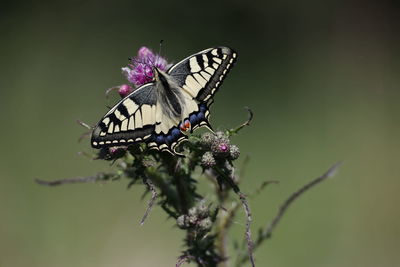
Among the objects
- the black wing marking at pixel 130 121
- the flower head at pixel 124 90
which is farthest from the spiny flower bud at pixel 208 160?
the flower head at pixel 124 90

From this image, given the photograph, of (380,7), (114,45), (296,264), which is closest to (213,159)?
(296,264)

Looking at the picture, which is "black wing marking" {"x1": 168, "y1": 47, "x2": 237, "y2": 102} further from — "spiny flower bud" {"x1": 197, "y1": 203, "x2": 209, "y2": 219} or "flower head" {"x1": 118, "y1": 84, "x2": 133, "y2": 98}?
"spiny flower bud" {"x1": 197, "y1": 203, "x2": 209, "y2": 219}

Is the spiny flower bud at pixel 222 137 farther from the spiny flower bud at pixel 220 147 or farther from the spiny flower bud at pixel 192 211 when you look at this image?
the spiny flower bud at pixel 192 211

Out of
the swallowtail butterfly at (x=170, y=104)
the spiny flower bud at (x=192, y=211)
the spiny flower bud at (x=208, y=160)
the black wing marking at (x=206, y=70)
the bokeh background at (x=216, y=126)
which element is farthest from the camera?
the bokeh background at (x=216, y=126)

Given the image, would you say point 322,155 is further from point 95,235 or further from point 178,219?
point 178,219

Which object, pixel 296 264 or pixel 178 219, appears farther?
pixel 296 264

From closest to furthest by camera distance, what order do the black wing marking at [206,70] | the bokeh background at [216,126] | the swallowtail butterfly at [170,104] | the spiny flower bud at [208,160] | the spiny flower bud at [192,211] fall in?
1. the spiny flower bud at [208,160]
2. the spiny flower bud at [192,211]
3. the swallowtail butterfly at [170,104]
4. the black wing marking at [206,70]
5. the bokeh background at [216,126]
